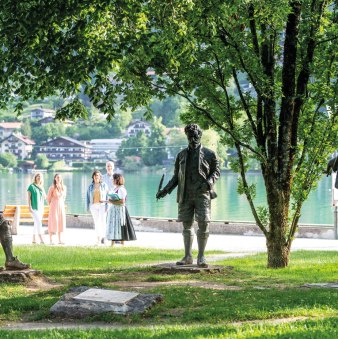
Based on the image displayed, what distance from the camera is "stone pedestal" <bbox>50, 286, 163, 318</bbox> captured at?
32.0ft

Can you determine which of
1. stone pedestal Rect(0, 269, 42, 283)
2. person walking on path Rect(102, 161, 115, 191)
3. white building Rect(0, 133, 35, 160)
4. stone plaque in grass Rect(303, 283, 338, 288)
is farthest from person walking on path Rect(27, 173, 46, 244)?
white building Rect(0, 133, 35, 160)

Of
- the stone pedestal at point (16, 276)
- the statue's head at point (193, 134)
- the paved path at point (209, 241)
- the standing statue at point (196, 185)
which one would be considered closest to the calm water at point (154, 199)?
the paved path at point (209, 241)

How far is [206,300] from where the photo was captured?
10578 millimetres

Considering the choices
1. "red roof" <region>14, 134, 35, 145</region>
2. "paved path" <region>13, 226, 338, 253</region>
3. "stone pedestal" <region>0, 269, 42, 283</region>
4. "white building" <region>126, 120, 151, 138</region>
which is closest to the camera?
"stone pedestal" <region>0, 269, 42, 283</region>

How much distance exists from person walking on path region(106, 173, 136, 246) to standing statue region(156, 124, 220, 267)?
678cm

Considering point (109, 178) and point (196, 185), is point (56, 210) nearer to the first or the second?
point (109, 178)

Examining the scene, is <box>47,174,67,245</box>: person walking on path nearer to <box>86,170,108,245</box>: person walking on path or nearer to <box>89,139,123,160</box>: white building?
<box>86,170,108,245</box>: person walking on path

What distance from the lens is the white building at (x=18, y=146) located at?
177 m

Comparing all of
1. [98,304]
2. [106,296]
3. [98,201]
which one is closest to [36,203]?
[98,201]

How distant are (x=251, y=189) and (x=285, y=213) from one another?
0.73 m

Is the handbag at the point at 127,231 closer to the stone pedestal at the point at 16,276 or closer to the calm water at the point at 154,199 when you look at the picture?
the stone pedestal at the point at 16,276

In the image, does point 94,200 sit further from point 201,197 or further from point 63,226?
point 201,197

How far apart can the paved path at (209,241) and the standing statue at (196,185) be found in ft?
21.8

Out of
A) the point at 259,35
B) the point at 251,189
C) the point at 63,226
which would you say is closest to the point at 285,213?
the point at 251,189
